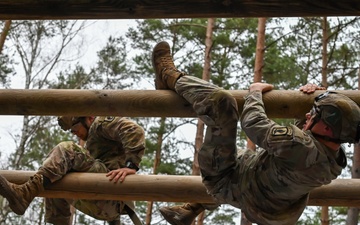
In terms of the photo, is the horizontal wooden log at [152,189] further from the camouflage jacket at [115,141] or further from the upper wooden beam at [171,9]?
the upper wooden beam at [171,9]

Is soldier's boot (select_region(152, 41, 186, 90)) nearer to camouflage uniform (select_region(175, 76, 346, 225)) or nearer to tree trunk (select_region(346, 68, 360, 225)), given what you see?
camouflage uniform (select_region(175, 76, 346, 225))

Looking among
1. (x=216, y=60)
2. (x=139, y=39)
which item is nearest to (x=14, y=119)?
(x=139, y=39)

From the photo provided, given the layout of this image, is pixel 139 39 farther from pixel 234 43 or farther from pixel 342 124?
pixel 342 124

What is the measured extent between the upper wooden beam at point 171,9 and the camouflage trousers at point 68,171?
1.52m

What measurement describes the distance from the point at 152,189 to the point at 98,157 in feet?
Result: 3.15

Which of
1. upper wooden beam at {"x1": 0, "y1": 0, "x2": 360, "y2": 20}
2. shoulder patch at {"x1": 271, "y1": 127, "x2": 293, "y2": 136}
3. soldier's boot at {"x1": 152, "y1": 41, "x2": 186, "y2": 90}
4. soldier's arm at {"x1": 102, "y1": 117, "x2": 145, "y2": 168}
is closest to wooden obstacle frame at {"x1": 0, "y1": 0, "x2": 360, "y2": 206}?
upper wooden beam at {"x1": 0, "y1": 0, "x2": 360, "y2": 20}

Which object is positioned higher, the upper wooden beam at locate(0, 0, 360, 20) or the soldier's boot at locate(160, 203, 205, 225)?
the upper wooden beam at locate(0, 0, 360, 20)

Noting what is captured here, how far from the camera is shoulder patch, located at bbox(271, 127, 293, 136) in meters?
3.93

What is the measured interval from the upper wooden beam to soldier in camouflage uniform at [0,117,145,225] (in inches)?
53.4

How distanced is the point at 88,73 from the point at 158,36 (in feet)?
11.7

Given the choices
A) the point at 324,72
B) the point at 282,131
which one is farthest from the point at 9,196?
the point at 324,72

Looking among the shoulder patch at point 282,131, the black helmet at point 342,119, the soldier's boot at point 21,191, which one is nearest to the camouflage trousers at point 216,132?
the shoulder patch at point 282,131

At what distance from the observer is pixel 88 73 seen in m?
21.6

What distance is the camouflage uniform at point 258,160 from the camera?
3.96 meters
